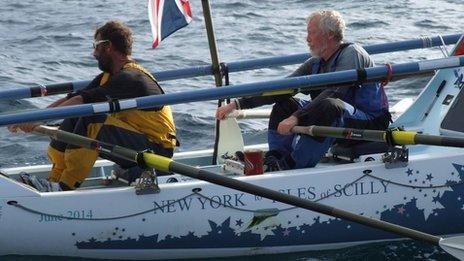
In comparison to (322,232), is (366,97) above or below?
above

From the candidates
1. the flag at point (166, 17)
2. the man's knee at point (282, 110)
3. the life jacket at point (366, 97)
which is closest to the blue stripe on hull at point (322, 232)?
the life jacket at point (366, 97)

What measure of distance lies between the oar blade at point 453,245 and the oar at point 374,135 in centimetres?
66

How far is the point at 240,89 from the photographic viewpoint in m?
8.21

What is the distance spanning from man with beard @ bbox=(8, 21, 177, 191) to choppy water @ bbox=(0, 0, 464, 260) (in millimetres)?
2600

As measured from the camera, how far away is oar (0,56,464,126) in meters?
7.93

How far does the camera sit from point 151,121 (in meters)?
8.54

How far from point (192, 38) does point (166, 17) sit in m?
8.07

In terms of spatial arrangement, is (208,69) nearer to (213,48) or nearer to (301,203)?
(213,48)

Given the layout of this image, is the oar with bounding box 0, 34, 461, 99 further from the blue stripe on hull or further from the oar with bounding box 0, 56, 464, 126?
the blue stripe on hull

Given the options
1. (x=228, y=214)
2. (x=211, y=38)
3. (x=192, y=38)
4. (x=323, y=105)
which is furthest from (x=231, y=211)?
(x=192, y=38)

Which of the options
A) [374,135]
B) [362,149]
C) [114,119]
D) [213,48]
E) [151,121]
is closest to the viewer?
[374,135]

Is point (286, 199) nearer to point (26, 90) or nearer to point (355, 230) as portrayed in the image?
point (355, 230)

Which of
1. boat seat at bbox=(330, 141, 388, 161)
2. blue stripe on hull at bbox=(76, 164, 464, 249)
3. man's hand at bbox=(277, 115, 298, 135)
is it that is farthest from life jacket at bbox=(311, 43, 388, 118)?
blue stripe on hull at bbox=(76, 164, 464, 249)

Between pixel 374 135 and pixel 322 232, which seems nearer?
pixel 374 135
